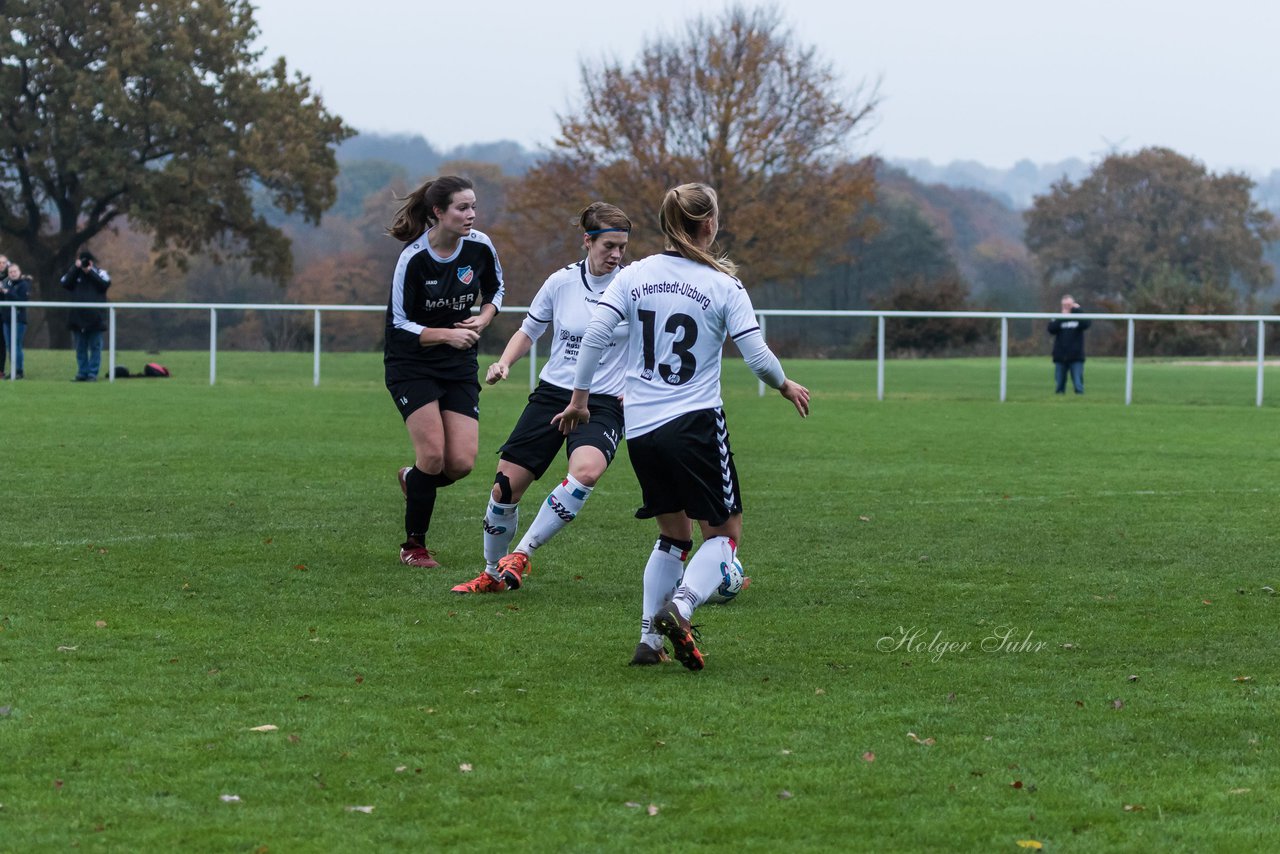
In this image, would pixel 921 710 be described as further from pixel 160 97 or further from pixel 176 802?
pixel 160 97

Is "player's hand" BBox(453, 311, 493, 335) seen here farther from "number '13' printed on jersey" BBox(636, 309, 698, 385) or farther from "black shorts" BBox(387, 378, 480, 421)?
"number '13' printed on jersey" BBox(636, 309, 698, 385)

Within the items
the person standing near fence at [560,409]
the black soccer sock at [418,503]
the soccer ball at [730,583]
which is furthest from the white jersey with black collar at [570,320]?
the soccer ball at [730,583]

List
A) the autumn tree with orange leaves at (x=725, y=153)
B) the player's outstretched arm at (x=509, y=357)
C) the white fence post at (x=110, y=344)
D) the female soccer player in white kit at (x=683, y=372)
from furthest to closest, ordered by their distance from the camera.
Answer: the autumn tree with orange leaves at (x=725, y=153) → the white fence post at (x=110, y=344) → the player's outstretched arm at (x=509, y=357) → the female soccer player in white kit at (x=683, y=372)

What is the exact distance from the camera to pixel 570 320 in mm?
7645

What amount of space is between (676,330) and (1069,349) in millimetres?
19820

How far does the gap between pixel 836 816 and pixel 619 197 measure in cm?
4434

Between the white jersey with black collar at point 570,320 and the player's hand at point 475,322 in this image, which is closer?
the white jersey with black collar at point 570,320

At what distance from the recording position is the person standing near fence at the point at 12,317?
23422 mm

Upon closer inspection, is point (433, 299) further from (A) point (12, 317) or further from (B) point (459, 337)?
(A) point (12, 317)

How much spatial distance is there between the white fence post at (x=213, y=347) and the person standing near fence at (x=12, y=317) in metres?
2.71

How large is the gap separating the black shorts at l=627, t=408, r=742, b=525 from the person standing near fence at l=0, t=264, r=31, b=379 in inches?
782

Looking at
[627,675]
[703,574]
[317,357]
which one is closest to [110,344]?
[317,357]

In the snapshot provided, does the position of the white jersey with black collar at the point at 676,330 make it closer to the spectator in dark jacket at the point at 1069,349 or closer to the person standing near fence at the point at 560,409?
the person standing near fence at the point at 560,409

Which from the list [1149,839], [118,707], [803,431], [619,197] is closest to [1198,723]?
[1149,839]
